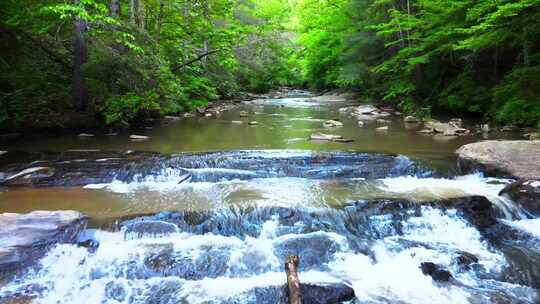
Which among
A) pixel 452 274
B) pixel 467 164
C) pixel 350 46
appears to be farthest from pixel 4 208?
pixel 350 46

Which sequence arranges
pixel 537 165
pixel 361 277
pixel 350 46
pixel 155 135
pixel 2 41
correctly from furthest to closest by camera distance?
pixel 350 46
pixel 155 135
pixel 2 41
pixel 537 165
pixel 361 277

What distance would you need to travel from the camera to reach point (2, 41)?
11.7 m

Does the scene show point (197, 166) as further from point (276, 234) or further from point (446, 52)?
point (446, 52)

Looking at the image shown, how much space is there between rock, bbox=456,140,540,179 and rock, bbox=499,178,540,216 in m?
0.61

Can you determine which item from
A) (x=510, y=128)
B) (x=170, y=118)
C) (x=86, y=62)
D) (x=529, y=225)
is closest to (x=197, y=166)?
(x=86, y=62)

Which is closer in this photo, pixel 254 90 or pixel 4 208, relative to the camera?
pixel 4 208

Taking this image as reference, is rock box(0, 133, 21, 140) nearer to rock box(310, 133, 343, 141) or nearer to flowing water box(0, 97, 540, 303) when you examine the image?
flowing water box(0, 97, 540, 303)

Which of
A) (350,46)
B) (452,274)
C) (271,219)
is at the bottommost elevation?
(452,274)

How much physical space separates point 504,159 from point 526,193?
61.8 inches

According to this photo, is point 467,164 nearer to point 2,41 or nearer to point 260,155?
point 260,155

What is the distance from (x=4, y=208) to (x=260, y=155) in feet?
17.0

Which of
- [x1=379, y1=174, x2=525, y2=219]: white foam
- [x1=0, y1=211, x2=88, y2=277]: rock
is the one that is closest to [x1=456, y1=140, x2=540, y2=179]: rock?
[x1=379, y1=174, x2=525, y2=219]: white foam

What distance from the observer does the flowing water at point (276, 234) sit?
519cm

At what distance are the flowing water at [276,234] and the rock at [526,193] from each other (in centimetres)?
14
